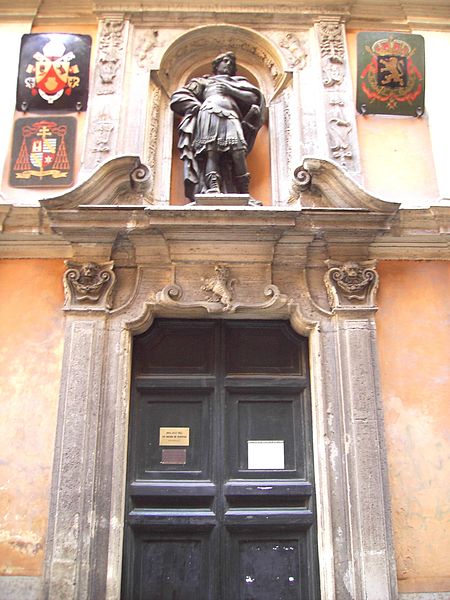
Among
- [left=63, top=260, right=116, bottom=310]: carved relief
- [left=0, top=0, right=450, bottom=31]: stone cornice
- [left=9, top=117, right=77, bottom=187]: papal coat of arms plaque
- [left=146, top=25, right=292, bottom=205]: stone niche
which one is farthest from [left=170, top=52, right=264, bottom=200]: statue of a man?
[left=63, top=260, right=116, bottom=310]: carved relief

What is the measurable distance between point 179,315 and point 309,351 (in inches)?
44.3

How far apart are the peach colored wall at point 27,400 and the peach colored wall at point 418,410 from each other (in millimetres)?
2627

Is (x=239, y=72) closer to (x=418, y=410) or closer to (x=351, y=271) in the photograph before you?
(x=351, y=271)

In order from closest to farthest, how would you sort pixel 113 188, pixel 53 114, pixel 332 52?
pixel 113 188 → pixel 53 114 → pixel 332 52

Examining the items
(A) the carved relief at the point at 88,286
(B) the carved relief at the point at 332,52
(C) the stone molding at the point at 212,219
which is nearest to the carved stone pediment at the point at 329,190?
(C) the stone molding at the point at 212,219

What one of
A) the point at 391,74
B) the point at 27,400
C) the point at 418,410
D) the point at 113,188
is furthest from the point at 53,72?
the point at 418,410

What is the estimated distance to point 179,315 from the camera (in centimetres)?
452

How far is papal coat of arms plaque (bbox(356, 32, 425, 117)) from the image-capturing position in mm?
5215

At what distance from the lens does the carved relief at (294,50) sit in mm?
5406

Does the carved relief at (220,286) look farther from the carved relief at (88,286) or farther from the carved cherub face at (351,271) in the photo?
the carved cherub face at (351,271)

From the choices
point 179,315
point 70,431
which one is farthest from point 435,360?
point 70,431

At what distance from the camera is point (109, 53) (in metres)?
5.31

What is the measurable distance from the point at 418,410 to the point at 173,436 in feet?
6.40

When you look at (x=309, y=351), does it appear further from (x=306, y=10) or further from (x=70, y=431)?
(x=306, y=10)
